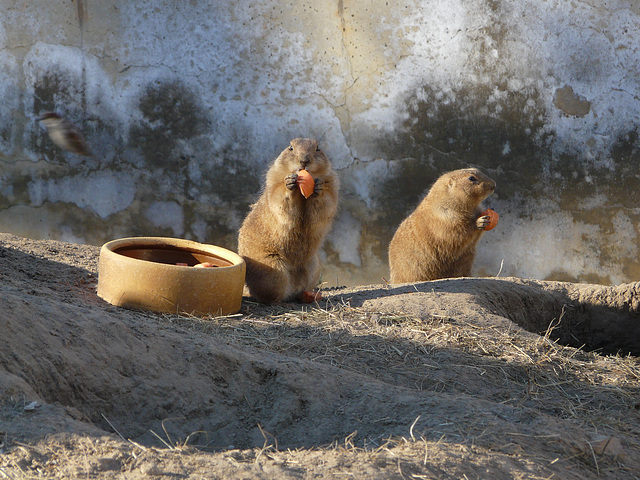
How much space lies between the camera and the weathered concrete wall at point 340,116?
23.6 ft

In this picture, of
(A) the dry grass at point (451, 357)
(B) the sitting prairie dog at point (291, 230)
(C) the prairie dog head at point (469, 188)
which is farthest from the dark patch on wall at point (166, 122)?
(A) the dry grass at point (451, 357)

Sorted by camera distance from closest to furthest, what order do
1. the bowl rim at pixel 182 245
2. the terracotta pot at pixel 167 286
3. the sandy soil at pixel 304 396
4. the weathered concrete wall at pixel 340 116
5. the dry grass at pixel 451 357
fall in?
the sandy soil at pixel 304 396
the dry grass at pixel 451 357
the terracotta pot at pixel 167 286
the bowl rim at pixel 182 245
the weathered concrete wall at pixel 340 116

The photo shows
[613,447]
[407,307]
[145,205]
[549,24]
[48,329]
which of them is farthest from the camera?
[145,205]

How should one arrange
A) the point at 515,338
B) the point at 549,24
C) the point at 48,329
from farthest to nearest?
1. the point at 549,24
2. the point at 515,338
3. the point at 48,329

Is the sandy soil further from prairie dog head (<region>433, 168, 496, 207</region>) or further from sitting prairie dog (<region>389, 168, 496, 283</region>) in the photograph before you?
prairie dog head (<region>433, 168, 496, 207</region>)

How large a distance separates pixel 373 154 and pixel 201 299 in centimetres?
356

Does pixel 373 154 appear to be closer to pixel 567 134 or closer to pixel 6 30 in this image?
pixel 567 134

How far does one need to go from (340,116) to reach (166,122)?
1.98m

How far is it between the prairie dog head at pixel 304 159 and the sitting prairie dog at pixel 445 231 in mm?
1465

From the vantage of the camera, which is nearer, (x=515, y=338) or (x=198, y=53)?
(x=515, y=338)

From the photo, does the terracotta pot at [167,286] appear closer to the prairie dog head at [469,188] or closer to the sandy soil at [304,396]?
the sandy soil at [304,396]

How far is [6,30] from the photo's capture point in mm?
7504

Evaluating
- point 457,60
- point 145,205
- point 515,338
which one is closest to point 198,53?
point 145,205

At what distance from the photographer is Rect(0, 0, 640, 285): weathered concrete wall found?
7188 millimetres
